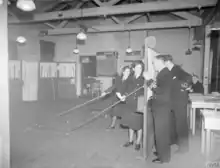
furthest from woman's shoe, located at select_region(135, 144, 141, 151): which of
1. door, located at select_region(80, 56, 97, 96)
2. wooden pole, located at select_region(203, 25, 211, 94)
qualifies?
door, located at select_region(80, 56, 97, 96)

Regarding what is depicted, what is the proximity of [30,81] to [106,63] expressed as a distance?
3548 mm

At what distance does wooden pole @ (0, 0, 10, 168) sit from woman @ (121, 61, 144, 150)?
217 cm

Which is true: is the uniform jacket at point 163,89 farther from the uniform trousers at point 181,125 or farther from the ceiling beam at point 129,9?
the ceiling beam at point 129,9

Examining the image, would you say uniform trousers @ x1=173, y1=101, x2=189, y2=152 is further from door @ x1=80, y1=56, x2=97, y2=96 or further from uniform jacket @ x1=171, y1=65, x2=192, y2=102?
door @ x1=80, y1=56, x2=97, y2=96

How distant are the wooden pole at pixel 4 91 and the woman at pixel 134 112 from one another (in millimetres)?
2172

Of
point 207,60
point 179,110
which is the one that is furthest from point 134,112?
point 207,60

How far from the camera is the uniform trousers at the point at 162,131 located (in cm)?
310

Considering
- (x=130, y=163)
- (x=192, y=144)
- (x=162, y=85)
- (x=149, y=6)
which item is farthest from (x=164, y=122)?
(x=149, y=6)

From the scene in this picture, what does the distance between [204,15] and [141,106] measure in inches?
209

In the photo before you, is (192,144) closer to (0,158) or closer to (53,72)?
(0,158)

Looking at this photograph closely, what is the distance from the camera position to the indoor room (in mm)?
3205

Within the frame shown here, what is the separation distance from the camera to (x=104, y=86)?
32.1 ft

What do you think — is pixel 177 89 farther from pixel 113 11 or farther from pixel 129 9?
pixel 113 11

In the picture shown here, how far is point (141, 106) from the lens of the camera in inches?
159
